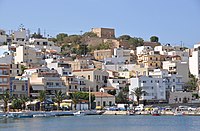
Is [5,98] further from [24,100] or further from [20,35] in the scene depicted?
[20,35]

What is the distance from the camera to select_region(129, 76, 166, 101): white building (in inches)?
2040

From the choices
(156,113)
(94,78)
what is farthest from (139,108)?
(94,78)

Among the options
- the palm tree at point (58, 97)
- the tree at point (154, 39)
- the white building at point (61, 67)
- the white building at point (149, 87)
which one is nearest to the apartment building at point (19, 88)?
the palm tree at point (58, 97)

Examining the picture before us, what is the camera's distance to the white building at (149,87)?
170ft

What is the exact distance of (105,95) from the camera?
1991 inches

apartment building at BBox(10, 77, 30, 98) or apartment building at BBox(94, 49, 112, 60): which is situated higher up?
apartment building at BBox(94, 49, 112, 60)

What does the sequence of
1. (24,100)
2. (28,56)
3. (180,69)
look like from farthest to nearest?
(28,56) → (180,69) → (24,100)

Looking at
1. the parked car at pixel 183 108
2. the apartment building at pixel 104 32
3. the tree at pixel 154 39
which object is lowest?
the parked car at pixel 183 108

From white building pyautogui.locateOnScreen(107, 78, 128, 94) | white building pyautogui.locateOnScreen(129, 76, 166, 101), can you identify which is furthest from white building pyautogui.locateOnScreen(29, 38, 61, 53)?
white building pyautogui.locateOnScreen(129, 76, 166, 101)

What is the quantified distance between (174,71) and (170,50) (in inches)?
647

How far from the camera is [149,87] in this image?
52156 millimetres

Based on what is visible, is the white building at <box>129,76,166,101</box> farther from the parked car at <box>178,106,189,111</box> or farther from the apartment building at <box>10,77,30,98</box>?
the apartment building at <box>10,77,30,98</box>

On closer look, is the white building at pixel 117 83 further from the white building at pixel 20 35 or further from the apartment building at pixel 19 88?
the white building at pixel 20 35

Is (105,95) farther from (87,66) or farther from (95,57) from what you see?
(95,57)
